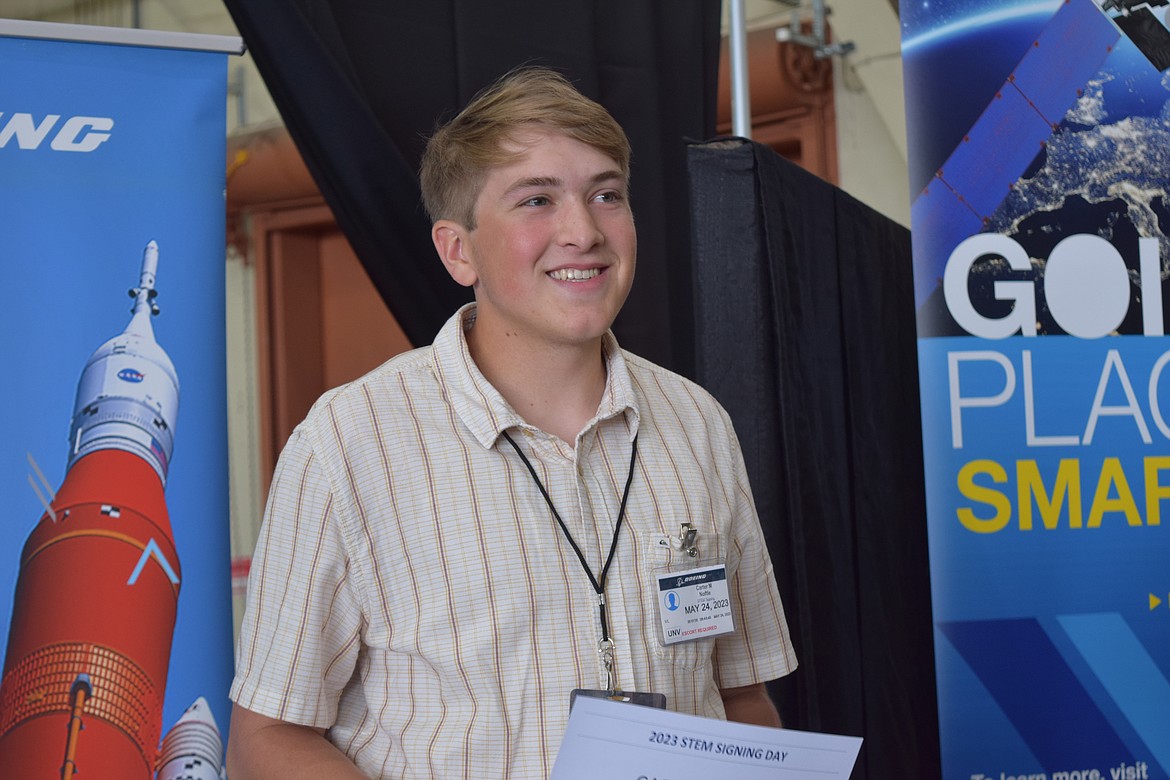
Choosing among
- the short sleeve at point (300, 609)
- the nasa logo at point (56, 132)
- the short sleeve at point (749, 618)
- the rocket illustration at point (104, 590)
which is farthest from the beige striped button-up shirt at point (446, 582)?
the nasa logo at point (56, 132)

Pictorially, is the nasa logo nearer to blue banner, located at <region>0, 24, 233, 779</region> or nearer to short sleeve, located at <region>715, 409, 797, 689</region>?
blue banner, located at <region>0, 24, 233, 779</region>

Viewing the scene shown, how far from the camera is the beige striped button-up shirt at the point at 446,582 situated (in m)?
1.18

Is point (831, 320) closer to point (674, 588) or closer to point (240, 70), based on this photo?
point (674, 588)

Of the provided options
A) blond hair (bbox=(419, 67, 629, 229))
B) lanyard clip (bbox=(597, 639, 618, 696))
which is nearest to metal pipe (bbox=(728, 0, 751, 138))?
blond hair (bbox=(419, 67, 629, 229))

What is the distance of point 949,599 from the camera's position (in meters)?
2.10

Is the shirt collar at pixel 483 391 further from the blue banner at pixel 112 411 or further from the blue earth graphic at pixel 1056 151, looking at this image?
the blue earth graphic at pixel 1056 151

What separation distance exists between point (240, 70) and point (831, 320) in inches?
142

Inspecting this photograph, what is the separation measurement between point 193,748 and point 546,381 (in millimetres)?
1061

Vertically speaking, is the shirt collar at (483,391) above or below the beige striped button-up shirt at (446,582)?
above

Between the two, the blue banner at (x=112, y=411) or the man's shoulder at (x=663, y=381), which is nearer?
the man's shoulder at (x=663, y=381)

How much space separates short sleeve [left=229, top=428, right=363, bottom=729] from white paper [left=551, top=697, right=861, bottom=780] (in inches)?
11.8

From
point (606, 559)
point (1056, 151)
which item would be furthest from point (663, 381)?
point (1056, 151)

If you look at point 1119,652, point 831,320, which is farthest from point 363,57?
point 1119,652

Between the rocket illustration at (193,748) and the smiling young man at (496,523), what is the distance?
2.59 ft
